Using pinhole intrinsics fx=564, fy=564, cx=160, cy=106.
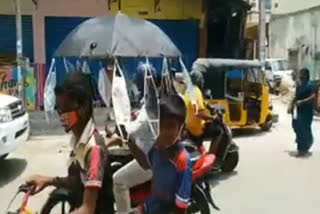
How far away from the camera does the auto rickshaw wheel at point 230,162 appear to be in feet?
28.2

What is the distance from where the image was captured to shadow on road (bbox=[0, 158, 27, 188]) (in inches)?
322

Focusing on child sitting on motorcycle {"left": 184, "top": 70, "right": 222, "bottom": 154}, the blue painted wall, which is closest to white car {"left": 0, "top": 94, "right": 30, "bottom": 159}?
child sitting on motorcycle {"left": 184, "top": 70, "right": 222, "bottom": 154}

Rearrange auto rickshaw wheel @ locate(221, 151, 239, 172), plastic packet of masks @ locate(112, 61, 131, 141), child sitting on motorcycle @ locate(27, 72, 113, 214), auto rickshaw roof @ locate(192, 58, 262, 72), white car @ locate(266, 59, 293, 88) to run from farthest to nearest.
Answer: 1. white car @ locate(266, 59, 293, 88)
2. auto rickshaw roof @ locate(192, 58, 262, 72)
3. auto rickshaw wheel @ locate(221, 151, 239, 172)
4. plastic packet of masks @ locate(112, 61, 131, 141)
5. child sitting on motorcycle @ locate(27, 72, 113, 214)

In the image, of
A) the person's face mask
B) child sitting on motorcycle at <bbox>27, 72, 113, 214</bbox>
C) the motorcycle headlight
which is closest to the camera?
child sitting on motorcycle at <bbox>27, 72, 113, 214</bbox>

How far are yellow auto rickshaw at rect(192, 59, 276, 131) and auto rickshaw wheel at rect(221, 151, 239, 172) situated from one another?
350cm

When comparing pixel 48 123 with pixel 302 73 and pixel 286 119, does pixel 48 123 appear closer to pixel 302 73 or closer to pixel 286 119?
pixel 302 73

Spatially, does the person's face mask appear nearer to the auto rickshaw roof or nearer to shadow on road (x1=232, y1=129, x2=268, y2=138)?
the auto rickshaw roof

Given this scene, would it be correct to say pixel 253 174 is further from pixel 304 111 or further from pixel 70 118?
pixel 70 118

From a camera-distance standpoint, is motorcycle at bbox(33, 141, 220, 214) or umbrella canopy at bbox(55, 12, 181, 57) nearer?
motorcycle at bbox(33, 141, 220, 214)

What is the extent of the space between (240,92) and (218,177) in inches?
207

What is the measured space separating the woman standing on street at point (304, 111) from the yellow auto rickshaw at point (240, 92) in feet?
6.94

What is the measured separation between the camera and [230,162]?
862 centimetres

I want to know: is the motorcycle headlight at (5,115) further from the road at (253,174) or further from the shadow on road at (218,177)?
the shadow on road at (218,177)

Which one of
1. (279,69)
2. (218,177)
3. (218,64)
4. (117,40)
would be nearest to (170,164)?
(117,40)
